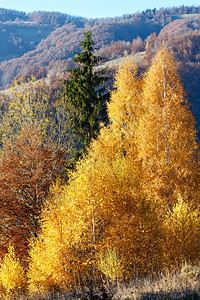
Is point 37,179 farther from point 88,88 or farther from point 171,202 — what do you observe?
point 171,202

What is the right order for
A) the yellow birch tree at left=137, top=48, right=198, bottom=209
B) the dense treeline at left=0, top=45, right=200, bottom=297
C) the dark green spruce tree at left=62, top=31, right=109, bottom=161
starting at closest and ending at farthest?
the dense treeline at left=0, top=45, right=200, bottom=297 < the yellow birch tree at left=137, top=48, right=198, bottom=209 < the dark green spruce tree at left=62, top=31, right=109, bottom=161

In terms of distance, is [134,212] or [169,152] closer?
[169,152]

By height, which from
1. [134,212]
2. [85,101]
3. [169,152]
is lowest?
[134,212]

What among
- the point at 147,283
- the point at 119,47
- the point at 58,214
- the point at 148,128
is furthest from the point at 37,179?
the point at 119,47

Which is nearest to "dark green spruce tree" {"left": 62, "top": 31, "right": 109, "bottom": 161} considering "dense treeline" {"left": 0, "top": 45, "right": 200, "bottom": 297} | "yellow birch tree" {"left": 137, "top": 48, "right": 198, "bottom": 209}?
"dense treeline" {"left": 0, "top": 45, "right": 200, "bottom": 297}

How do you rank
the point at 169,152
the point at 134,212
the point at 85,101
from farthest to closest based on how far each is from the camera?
the point at 85,101 < the point at 134,212 < the point at 169,152

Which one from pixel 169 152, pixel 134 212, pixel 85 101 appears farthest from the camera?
pixel 85 101

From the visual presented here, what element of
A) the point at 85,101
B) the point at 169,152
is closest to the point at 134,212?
the point at 169,152

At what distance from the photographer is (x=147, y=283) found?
10086 millimetres

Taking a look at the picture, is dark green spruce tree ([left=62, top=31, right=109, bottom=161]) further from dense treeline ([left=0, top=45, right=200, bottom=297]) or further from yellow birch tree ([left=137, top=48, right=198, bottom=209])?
yellow birch tree ([left=137, top=48, right=198, bottom=209])

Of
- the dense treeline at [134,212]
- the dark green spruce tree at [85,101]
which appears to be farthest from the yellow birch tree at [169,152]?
the dark green spruce tree at [85,101]

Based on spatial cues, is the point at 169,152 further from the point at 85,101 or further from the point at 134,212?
the point at 85,101

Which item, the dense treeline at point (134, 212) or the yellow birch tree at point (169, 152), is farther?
the yellow birch tree at point (169, 152)

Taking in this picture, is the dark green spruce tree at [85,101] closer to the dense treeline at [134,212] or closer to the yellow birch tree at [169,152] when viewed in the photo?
the dense treeline at [134,212]
